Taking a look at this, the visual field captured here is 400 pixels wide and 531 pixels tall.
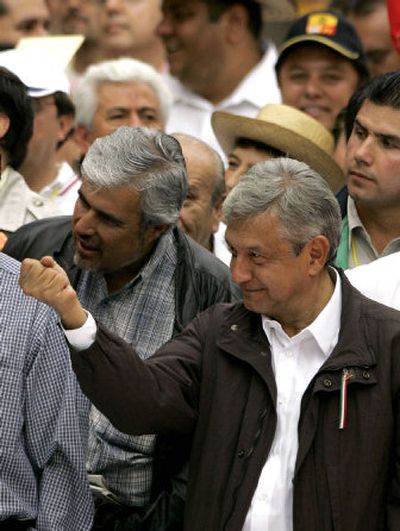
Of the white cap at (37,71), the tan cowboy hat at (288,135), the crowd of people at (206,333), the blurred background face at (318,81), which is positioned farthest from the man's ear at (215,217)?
the blurred background face at (318,81)

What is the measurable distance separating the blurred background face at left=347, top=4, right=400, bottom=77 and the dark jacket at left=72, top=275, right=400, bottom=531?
4.37m

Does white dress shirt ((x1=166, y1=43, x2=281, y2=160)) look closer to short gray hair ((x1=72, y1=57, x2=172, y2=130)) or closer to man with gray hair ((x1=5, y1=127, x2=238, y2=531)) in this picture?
short gray hair ((x1=72, y1=57, x2=172, y2=130))

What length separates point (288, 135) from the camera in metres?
7.20

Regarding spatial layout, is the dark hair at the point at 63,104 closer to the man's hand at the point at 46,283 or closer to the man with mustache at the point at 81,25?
the man with mustache at the point at 81,25

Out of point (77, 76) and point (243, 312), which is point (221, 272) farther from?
point (77, 76)

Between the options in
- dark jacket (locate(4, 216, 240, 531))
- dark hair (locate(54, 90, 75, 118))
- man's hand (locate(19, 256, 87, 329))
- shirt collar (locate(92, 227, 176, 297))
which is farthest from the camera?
dark hair (locate(54, 90, 75, 118))

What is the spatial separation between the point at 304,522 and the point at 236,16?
15.6ft

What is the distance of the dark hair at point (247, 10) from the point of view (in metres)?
8.99

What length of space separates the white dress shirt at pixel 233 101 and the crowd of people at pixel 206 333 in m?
1.68

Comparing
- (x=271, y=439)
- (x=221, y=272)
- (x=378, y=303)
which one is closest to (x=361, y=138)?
(x=221, y=272)

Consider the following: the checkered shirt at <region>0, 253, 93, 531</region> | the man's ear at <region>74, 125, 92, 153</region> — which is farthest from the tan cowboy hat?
the checkered shirt at <region>0, 253, 93, 531</region>

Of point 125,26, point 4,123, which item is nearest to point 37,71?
point 4,123

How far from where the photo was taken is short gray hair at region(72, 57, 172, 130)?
805cm

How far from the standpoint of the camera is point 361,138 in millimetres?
6250
